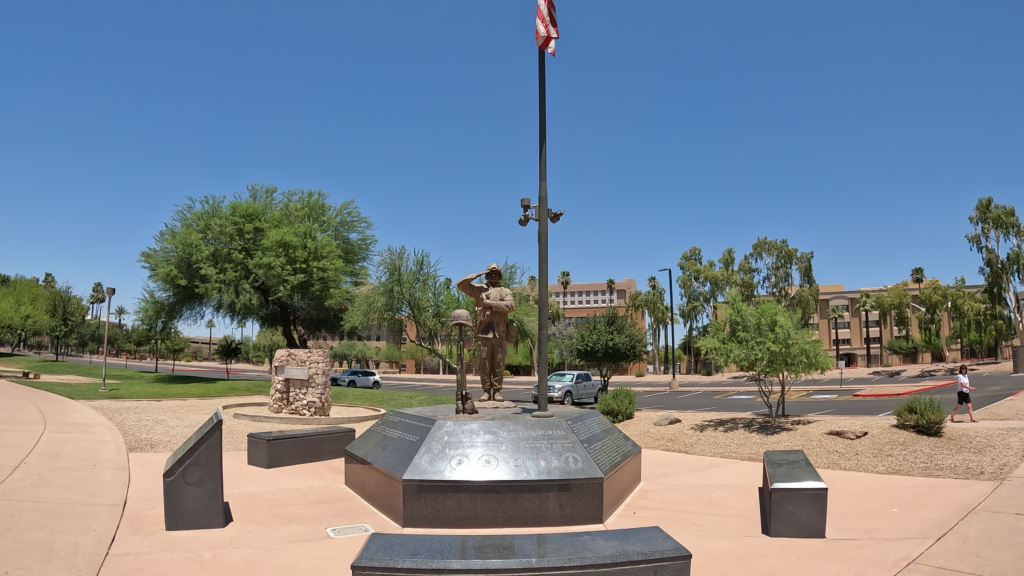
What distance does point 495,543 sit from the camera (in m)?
4.59

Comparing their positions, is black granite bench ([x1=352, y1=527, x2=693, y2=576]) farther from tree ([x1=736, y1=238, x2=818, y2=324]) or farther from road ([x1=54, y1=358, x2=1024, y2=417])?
tree ([x1=736, y1=238, x2=818, y2=324])

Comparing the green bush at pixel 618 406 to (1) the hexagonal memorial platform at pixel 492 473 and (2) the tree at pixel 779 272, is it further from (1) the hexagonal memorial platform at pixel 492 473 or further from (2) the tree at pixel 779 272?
(2) the tree at pixel 779 272

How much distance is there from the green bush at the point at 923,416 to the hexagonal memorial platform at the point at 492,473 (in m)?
7.30

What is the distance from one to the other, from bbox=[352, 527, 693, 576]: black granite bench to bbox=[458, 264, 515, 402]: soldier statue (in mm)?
4930

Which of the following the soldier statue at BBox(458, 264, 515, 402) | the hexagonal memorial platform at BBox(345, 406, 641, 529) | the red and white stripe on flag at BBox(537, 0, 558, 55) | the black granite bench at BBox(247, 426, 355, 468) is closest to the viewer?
the hexagonal memorial platform at BBox(345, 406, 641, 529)

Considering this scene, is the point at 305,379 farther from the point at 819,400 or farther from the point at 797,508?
the point at 819,400

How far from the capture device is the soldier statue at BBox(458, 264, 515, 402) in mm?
9508

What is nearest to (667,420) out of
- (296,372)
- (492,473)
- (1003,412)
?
(1003,412)

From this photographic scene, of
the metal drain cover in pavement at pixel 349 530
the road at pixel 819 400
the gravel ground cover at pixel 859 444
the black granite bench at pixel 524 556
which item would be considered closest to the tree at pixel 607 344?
the road at pixel 819 400

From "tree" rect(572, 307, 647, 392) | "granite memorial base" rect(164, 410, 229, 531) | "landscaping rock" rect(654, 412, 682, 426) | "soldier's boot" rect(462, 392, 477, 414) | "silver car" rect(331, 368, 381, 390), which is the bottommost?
"silver car" rect(331, 368, 381, 390)

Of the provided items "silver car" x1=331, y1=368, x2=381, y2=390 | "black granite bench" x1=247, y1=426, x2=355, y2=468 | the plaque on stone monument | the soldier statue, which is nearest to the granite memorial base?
"black granite bench" x1=247, y1=426, x2=355, y2=468

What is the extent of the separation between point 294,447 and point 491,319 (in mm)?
4230

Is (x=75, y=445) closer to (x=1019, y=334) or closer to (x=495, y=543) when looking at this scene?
(x=495, y=543)

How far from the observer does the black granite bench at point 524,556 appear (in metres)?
4.09
